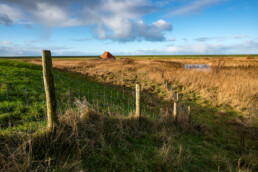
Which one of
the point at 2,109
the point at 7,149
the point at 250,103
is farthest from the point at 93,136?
the point at 250,103

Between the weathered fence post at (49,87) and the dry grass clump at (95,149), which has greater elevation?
the weathered fence post at (49,87)

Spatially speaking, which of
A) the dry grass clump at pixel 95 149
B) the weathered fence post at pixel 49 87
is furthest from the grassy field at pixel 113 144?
the weathered fence post at pixel 49 87

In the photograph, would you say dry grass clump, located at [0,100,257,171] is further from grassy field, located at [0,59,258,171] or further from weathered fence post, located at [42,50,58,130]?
weathered fence post, located at [42,50,58,130]

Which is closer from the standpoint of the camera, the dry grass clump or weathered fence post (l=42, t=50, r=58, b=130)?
the dry grass clump

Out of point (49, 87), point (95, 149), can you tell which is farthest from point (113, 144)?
point (49, 87)

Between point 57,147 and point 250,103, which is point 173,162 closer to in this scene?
point 57,147

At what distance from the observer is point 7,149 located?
2.77 m

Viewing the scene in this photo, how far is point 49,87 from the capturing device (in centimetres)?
327

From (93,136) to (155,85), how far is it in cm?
1151

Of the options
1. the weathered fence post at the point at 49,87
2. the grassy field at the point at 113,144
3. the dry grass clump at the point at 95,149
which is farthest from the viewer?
the weathered fence post at the point at 49,87

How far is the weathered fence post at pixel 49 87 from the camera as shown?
10.5 ft

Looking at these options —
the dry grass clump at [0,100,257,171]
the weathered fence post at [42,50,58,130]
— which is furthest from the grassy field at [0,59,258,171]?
the weathered fence post at [42,50,58,130]

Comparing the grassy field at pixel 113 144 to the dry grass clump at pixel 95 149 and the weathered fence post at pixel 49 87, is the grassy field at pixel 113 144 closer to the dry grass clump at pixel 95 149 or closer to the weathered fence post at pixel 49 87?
the dry grass clump at pixel 95 149

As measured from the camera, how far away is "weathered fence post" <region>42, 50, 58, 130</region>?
319cm
